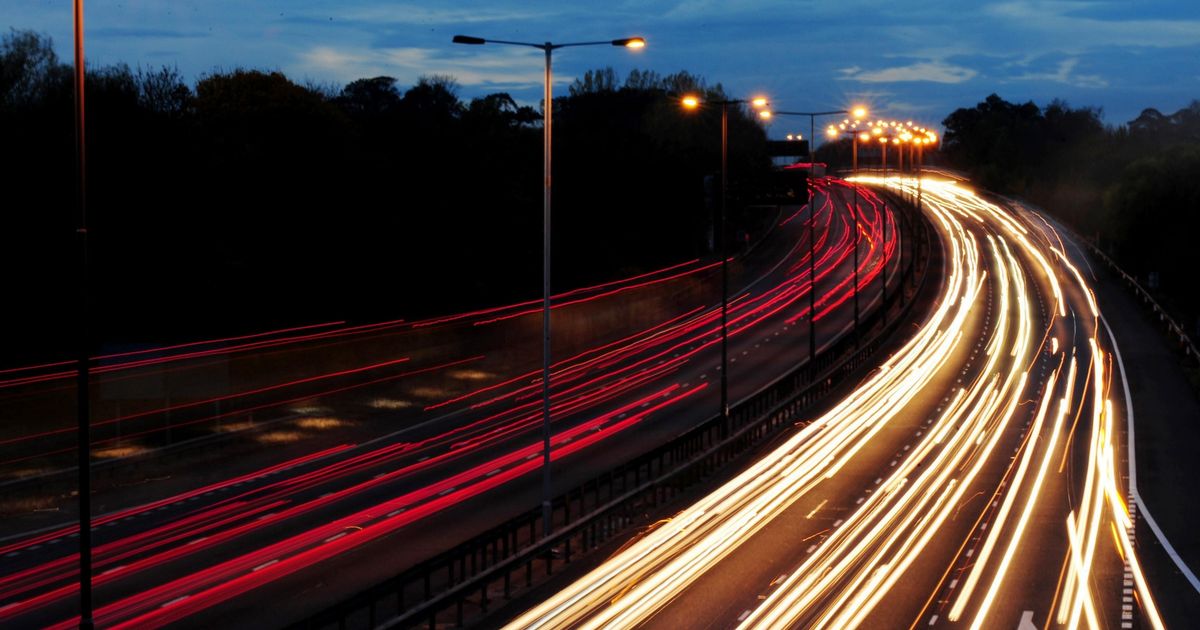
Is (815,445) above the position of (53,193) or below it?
below

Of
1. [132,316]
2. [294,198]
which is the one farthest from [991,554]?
[294,198]

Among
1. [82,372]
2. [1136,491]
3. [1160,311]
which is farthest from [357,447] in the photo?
[1160,311]

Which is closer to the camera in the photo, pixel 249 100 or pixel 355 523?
pixel 355 523

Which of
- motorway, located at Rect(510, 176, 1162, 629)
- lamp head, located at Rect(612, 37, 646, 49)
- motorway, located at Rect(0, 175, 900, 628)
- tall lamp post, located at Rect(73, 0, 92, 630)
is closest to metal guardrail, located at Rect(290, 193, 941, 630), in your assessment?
motorway, located at Rect(510, 176, 1162, 629)

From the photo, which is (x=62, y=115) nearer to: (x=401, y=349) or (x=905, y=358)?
(x=401, y=349)

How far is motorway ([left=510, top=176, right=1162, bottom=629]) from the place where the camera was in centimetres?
2152

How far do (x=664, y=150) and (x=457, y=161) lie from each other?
A: 39652 mm

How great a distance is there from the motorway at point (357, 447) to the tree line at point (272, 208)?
13.7 feet

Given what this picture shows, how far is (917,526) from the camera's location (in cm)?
2891

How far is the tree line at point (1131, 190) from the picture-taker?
8956 centimetres

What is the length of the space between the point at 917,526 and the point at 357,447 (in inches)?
739

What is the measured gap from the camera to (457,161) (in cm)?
7969

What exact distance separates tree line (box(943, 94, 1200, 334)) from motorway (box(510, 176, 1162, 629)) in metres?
14.4

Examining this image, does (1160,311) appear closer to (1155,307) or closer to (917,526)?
(1155,307)
